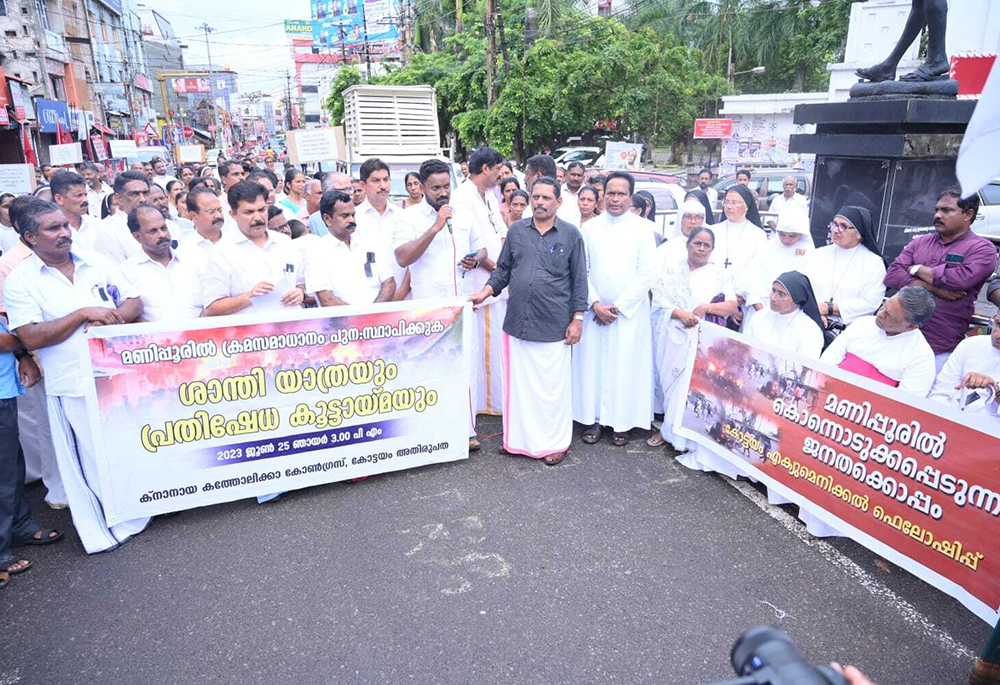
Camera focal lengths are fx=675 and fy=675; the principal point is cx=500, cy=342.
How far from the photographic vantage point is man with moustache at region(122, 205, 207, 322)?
12.8ft

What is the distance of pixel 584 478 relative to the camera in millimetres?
4562

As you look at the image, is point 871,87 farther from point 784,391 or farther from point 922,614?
point 922,614

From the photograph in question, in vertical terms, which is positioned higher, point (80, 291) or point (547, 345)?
point (80, 291)

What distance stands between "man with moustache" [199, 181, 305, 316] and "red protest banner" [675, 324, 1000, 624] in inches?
110

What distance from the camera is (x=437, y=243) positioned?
504 centimetres

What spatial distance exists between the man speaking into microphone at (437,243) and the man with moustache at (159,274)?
1428 millimetres

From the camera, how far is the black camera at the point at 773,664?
3.81 ft

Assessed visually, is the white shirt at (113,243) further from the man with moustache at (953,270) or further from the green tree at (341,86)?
the green tree at (341,86)

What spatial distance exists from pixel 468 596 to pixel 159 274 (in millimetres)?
2551

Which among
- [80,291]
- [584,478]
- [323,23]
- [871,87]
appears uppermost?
[323,23]

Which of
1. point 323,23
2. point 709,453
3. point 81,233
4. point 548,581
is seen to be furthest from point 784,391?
point 323,23

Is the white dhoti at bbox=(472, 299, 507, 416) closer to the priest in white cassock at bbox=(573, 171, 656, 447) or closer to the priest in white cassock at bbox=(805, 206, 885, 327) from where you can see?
the priest in white cassock at bbox=(573, 171, 656, 447)

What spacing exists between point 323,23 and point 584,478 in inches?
2562

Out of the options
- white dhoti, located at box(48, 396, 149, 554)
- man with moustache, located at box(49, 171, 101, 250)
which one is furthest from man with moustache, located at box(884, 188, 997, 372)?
man with moustache, located at box(49, 171, 101, 250)
